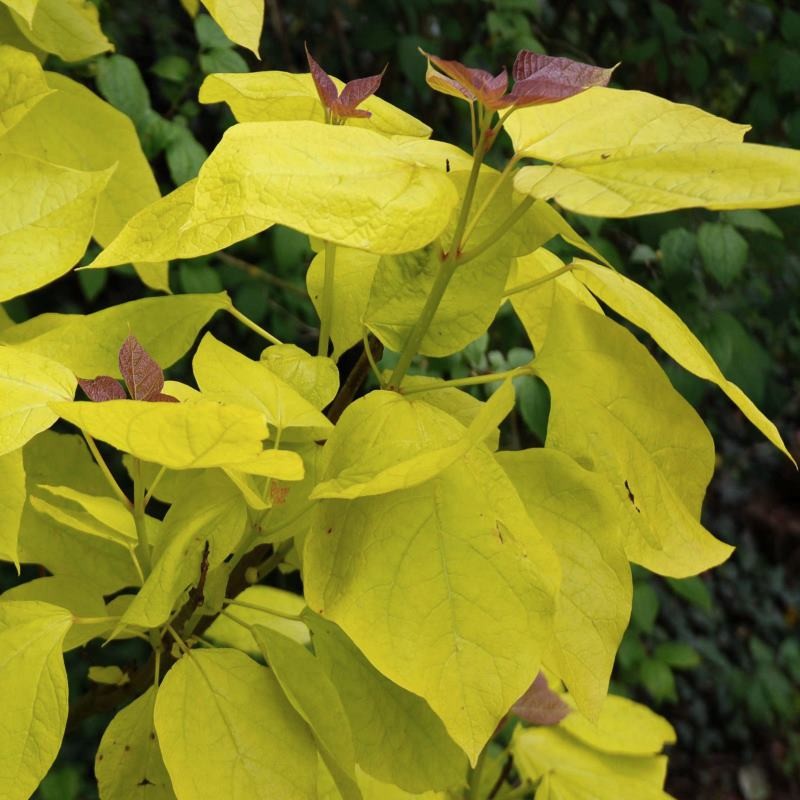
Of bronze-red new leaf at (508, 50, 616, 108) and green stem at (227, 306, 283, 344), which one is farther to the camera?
green stem at (227, 306, 283, 344)

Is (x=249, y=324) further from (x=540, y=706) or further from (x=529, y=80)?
(x=540, y=706)

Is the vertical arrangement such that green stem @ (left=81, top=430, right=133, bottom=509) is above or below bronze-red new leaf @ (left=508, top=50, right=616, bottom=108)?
below

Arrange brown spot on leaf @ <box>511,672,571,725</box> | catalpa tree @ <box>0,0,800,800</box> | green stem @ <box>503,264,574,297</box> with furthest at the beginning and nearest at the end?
brown spot on leaf @ <box>511,672,571,725</box> < green stem @ <box>503,264,574,297</box> < catalpa tree @ <box>0,0,800,800</box>

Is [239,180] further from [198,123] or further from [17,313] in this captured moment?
[198,123]

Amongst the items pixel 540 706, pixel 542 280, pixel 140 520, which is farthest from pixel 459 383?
pixel 540 706

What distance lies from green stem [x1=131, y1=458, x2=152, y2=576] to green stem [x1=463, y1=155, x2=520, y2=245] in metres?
0.21

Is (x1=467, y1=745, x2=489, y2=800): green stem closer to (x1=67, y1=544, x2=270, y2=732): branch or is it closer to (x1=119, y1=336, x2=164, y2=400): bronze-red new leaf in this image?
(x1=67, y1=544, x2=270, y2=732): branch

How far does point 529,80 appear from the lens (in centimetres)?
44

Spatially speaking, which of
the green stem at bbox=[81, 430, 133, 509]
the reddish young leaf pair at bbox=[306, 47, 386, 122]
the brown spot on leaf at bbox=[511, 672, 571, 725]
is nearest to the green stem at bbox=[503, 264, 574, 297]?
the reddish young leaf pair at bbox=[306, 47, 386, 122]

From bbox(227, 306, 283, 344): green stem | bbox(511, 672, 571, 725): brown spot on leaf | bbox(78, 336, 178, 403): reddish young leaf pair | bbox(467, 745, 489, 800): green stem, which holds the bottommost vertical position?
bbox(467, 745, 489, 800): green stem

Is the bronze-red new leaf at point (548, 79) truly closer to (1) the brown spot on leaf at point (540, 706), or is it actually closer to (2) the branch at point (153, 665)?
(2) the branch at point (153, 665)

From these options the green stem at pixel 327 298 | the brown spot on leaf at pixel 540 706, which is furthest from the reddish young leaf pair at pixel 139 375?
the brown spot on leaf at pixel 540 706

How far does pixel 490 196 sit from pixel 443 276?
0.04 metres

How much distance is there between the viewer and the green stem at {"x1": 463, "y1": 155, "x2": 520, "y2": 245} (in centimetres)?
47
